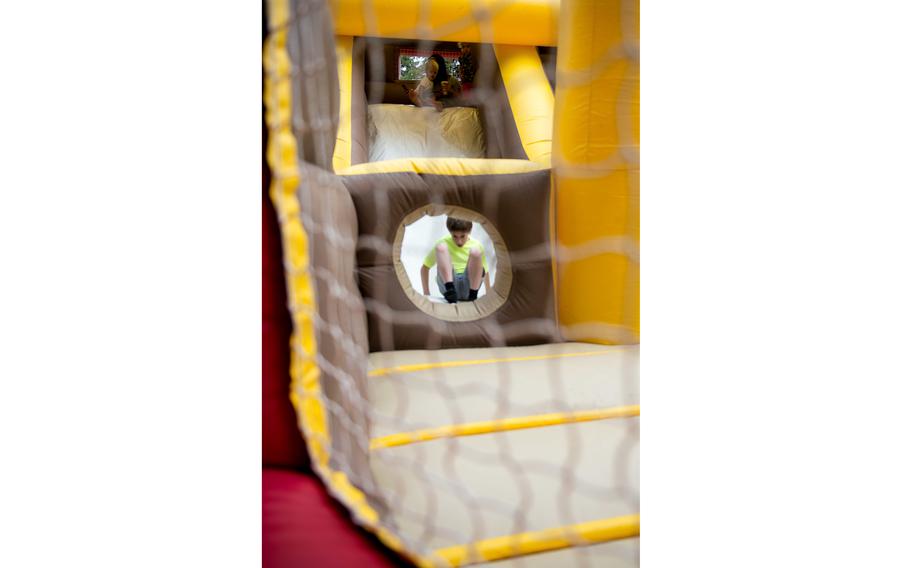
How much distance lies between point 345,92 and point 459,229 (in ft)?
1.87

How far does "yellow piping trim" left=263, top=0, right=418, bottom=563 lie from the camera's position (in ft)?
1.66

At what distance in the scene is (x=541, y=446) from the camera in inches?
26.7

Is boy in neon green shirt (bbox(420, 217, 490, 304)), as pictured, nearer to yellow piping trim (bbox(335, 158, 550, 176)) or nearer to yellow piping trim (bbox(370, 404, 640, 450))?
yellow piping trim (bbox(335, 158, 550, 176))

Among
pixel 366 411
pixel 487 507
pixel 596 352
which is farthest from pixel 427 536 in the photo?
pixel 596 352

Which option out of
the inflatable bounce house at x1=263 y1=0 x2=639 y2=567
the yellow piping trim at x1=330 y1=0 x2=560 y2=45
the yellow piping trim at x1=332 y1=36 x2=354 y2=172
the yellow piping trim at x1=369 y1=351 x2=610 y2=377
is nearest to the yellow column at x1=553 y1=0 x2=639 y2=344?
the inflatable bounce house at x1=263 y1=0 x2=639 y2=567

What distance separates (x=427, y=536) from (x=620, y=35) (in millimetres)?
807

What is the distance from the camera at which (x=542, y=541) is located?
1.72 ft

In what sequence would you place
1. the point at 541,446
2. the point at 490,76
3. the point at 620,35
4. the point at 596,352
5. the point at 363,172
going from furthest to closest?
the point at 490,76 → the point at 363,172 → the point at 596,352 → the point at 620,35 → the point at 541,446

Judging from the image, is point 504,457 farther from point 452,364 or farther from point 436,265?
point 436,265

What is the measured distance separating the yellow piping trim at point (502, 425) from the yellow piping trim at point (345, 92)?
2.60ft

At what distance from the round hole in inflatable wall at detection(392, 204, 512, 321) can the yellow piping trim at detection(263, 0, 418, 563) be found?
0.65m

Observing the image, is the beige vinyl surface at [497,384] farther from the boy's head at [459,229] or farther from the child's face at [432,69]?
the child's face at [432,69]

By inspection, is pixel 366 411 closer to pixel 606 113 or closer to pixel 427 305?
pixel 427 305

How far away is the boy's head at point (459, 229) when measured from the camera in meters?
1.20
